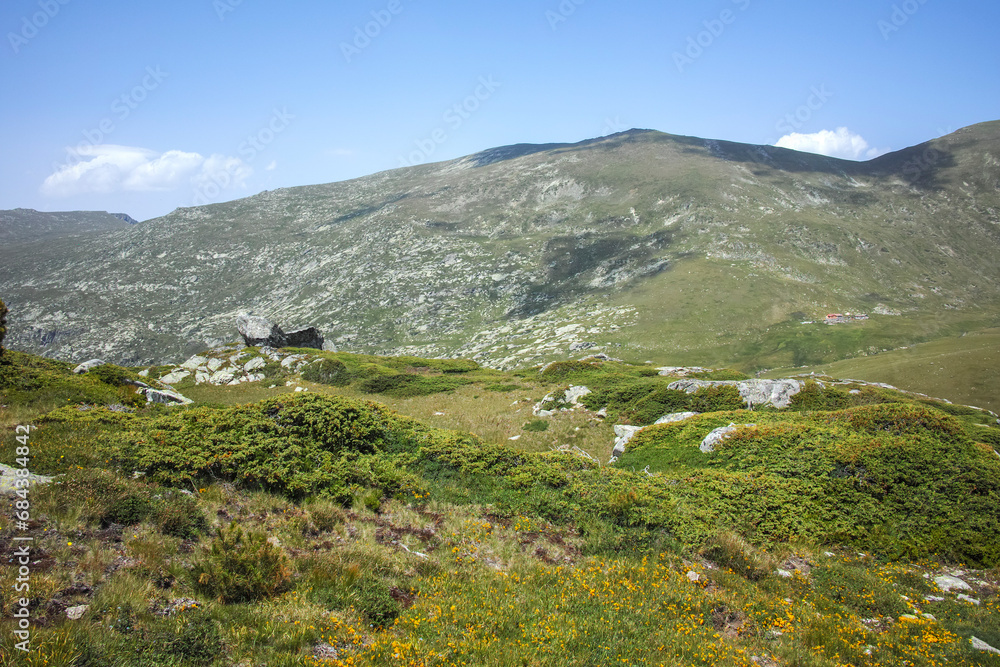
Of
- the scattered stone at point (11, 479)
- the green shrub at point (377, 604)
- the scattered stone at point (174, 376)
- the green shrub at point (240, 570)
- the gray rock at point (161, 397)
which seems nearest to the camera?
the green shrub at point (240, 570)

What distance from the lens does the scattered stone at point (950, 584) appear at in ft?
37.1

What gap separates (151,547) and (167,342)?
216087 mm

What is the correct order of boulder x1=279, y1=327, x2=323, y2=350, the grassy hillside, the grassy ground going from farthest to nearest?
boulder x1=279, y1=327, x2=323, y2=350 → the grassy ground → the grassy hillside

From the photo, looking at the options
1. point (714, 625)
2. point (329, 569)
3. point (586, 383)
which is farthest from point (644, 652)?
point (586, 383)

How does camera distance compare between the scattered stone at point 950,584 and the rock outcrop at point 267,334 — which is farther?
the rock outcrop at point 267,334

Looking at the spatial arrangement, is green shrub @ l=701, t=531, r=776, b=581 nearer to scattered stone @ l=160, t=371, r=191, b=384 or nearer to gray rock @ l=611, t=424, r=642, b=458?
gray rock @ l=611, t=424, r=642, b=458

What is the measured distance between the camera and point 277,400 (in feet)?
52.7

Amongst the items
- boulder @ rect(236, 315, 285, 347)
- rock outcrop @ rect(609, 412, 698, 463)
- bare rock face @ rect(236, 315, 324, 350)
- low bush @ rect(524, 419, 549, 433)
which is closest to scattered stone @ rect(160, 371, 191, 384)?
bare rock face @ rect(236, 315, 324, 350)

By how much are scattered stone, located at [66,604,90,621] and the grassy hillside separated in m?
0.09

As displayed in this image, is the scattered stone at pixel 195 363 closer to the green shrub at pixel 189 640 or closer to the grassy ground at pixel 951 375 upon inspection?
the green shrub at pixel 189 640

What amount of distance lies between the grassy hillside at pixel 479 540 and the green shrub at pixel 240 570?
0.13 ft

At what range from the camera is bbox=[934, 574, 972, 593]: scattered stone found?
37.1ft

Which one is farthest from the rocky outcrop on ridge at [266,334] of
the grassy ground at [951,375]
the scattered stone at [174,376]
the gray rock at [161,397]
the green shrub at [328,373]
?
the grassy ground at [951,375]

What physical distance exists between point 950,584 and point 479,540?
11.2 meters
